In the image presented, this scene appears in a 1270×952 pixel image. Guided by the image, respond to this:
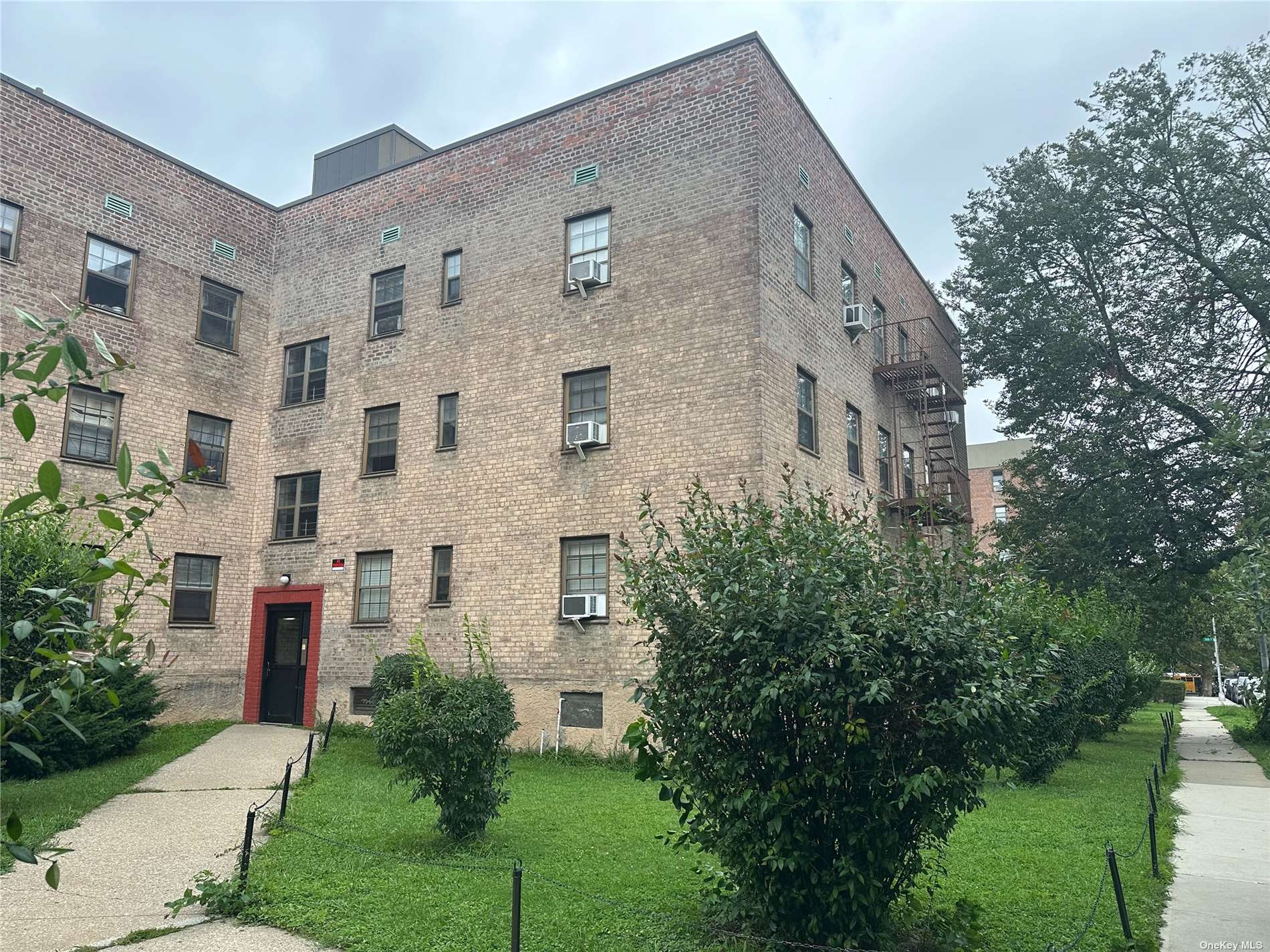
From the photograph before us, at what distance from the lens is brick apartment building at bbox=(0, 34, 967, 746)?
54.7ft

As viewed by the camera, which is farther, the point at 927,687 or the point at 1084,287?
the point at 1084,287

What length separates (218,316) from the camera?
21.1m

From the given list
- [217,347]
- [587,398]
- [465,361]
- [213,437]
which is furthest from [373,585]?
[217,347]

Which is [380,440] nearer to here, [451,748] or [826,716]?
[451,748]

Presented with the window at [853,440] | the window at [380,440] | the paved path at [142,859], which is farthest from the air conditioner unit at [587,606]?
the window at [853,440]

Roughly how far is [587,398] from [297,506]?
7.68m

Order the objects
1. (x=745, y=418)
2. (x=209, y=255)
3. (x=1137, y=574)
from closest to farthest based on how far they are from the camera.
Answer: (x=745, y=418) < (x=209, y=255) < (x=1137, y=574)

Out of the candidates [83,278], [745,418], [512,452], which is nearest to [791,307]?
[745,418]

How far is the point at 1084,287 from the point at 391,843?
78.9 feet

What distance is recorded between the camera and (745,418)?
15727 millimetres

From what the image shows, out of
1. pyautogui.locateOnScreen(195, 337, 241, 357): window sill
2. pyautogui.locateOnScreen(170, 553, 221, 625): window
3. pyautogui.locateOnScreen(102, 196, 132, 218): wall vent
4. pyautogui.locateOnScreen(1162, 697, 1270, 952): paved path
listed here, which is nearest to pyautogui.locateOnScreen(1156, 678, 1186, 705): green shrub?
pyautogui.locateOnScreen(1162, 697, 1270, 952): paved path

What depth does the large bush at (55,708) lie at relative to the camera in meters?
11.6

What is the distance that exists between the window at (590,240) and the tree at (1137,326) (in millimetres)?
12549

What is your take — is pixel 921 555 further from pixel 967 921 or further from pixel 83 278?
pixel 83 278
